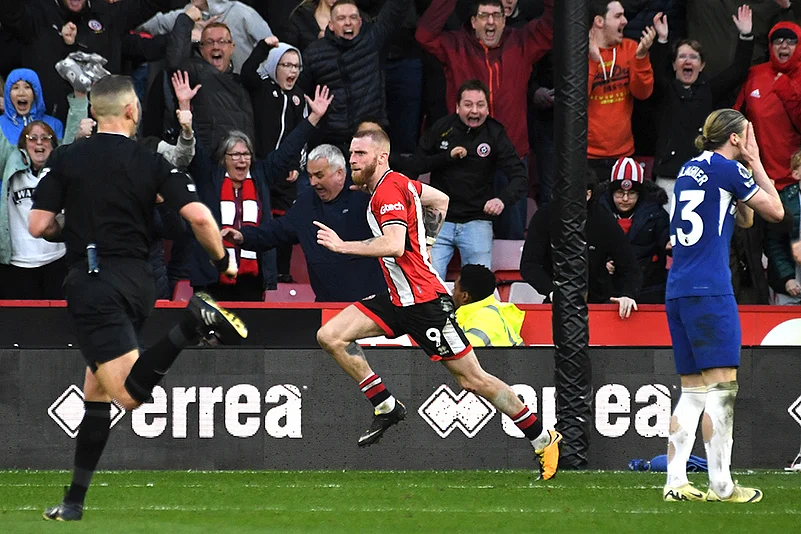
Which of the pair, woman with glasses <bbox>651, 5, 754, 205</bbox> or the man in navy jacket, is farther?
woman with glasses <bbox>651, 5, 754, 205</bbox>

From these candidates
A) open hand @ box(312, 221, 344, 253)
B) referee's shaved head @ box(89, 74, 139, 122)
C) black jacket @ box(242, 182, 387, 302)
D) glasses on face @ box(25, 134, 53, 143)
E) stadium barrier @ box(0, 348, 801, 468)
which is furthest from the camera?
glasses on face @ box(25, 134, 53, 143)

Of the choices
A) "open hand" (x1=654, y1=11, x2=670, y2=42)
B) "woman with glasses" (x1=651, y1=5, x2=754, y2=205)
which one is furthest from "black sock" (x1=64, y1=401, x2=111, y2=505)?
"open hand" (x1=654, y1=11, x2=670, y2=42)

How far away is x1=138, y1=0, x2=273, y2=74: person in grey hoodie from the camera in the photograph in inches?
498

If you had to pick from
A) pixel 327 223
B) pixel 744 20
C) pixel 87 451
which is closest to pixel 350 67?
pixel 327 223

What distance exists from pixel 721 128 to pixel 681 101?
5.28 meters

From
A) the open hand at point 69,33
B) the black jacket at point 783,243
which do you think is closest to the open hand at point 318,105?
the open hand at point 69,33

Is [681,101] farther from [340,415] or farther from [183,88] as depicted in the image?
[340,415]

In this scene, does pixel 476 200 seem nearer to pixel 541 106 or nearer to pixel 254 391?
pixel 541 106

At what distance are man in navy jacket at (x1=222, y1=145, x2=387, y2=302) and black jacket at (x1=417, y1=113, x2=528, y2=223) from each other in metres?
1.24

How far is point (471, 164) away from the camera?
11.8 metres

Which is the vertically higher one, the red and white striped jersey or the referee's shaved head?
the referee's shaved head

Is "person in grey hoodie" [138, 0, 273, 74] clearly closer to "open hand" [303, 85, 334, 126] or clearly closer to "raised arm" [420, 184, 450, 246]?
"open hand" [303, 85, 334, 126]

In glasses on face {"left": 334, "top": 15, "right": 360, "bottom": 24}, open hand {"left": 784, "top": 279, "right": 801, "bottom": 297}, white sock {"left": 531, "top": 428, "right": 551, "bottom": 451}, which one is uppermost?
glasses on face {"left": 334, "top": 15, "right": 360, "bottom": 24}

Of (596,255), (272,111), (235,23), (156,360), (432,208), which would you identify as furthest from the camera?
(235,23)
